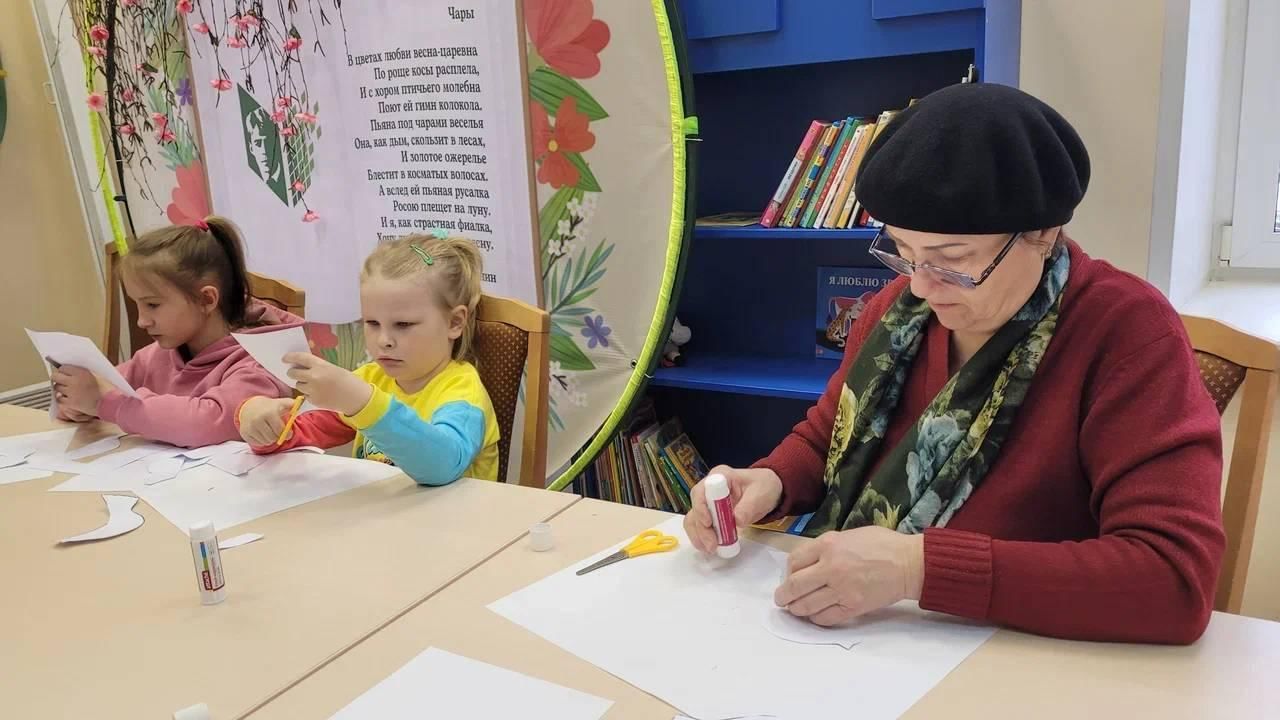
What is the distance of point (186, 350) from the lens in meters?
1.91

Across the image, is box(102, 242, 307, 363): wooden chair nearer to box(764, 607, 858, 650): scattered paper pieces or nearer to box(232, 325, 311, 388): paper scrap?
box(232, 325, 311, 388): paper scrap

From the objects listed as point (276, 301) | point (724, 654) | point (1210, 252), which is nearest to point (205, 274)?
point (276, 301)

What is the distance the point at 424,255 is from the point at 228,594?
72cm

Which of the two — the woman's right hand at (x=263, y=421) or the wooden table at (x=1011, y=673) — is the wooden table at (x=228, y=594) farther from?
the woman's right hand at (x=263, y=421)

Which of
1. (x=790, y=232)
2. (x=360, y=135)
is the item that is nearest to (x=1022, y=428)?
(x=790, y=232)

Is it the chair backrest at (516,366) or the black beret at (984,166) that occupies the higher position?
the black beret at (984,166)

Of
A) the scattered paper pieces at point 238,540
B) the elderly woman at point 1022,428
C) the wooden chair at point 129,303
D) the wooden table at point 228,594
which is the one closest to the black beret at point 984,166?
the elderly woman at point 1022,428

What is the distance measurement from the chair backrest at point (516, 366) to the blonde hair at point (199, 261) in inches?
23.7

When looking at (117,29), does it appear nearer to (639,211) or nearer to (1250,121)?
(639,211)

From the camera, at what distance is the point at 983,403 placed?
984 mm

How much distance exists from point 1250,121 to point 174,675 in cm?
224

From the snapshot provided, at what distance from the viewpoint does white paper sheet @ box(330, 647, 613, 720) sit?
0.79 m

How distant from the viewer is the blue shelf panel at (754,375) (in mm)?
2195

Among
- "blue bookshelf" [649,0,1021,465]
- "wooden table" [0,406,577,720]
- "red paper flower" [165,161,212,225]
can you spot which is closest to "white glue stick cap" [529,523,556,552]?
"wooden table" [0,406,577,720]
